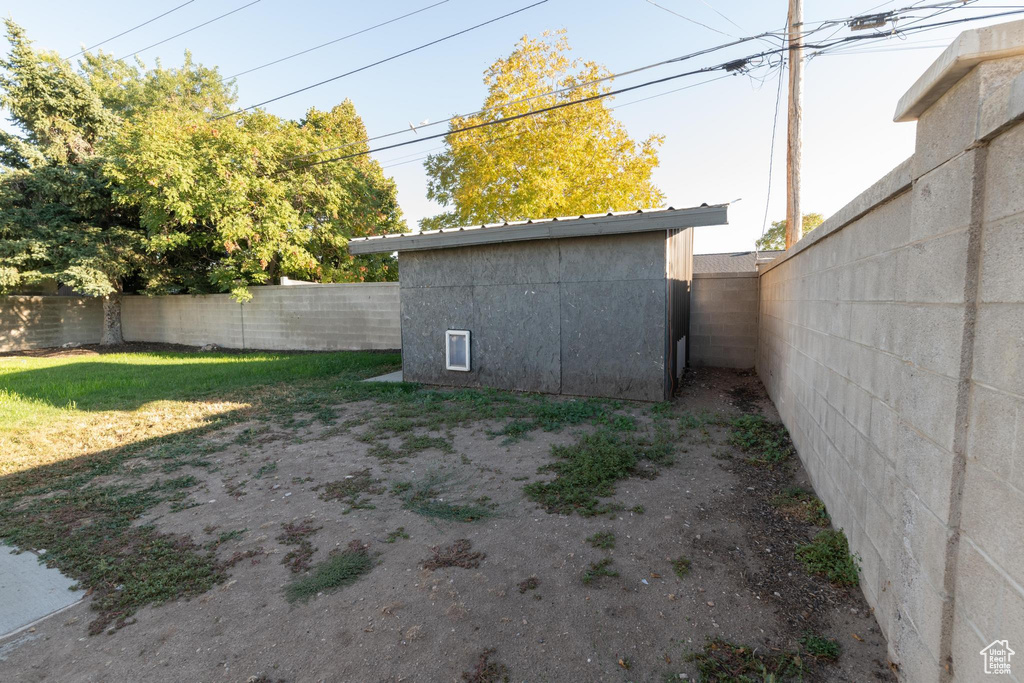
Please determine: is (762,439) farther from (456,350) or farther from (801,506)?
(456,350)

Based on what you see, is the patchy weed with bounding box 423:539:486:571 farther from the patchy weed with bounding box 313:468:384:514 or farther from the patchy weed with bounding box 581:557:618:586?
the patchy weed with bounding box 313:468:384:514

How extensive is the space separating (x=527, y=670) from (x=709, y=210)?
5.17 meters

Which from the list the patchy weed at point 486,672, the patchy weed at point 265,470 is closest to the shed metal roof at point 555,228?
the patchy weed at point 265,470

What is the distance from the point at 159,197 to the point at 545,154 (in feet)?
34.7

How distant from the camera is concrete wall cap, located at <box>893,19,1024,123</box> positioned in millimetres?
1439

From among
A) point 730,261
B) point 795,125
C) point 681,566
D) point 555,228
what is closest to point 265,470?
point 681,566

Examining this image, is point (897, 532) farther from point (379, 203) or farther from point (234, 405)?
point (379, 203)

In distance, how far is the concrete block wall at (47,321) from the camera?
1529cm

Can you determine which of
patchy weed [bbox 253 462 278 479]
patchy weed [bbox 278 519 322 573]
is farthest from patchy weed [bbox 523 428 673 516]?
patchy weed [bbox 253 462 278 479]

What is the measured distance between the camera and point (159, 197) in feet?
42.4

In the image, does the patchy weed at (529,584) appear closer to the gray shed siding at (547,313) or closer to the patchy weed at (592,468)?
the patchy weed at (592,468)

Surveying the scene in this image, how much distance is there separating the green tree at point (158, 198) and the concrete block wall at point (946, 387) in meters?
12.4

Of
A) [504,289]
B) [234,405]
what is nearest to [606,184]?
[504,289]

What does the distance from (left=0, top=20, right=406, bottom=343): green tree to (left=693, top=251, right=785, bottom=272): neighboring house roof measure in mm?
11732
